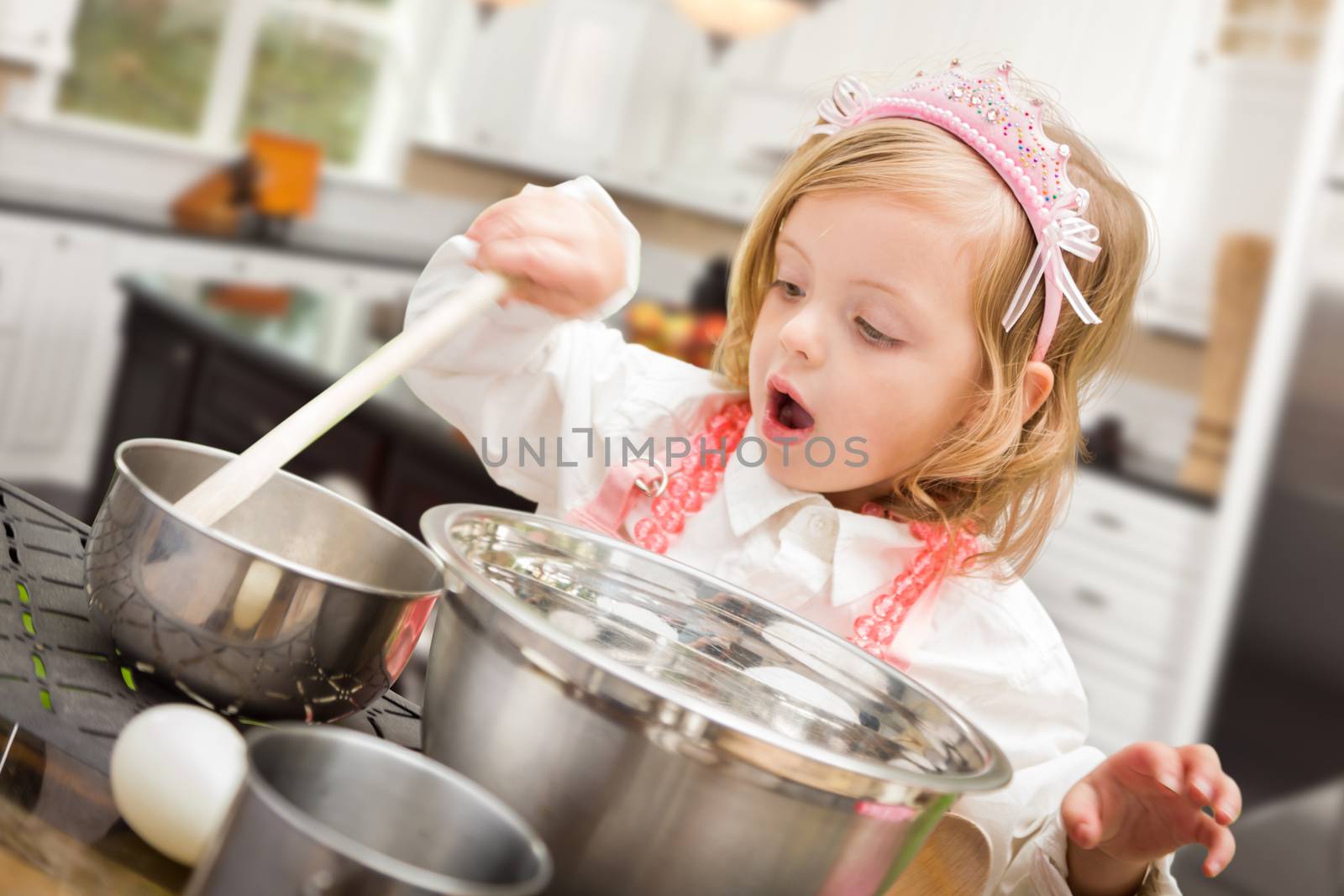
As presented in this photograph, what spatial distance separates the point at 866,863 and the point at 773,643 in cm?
17

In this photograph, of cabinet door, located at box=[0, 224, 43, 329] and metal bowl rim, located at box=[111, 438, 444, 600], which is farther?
cabinet door, located at box=[0, 224, 43, 329]

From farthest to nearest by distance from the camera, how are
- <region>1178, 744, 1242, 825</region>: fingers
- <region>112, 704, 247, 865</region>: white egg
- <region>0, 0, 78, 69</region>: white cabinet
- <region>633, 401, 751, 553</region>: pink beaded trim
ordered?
1. <region>0, 0, 78, 69</region>: white cabinet
2. <region>633, 401, 751, 553</region>: pink beaded trim
3. <region>1178, 744, 1242, 825</region>: fingers
4. <region>112, 704, 247, 865</region>: white egg

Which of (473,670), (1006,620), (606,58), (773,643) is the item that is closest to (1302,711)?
(1006,620)

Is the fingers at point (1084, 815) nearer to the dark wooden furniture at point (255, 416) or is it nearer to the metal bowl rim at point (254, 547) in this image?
the metal bowl rim at point (254, 547)

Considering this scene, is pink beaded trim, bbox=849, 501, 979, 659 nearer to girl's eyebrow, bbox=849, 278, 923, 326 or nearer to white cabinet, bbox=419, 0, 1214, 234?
girl's eyebrow, bbox=849, 278, 923, 326

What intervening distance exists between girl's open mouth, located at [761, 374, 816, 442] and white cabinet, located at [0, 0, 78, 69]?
356 centimetres

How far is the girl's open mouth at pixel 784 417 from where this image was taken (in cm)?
85

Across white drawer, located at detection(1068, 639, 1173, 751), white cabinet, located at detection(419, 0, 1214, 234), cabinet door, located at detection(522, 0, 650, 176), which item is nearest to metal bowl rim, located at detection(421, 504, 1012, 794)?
white drawer, located at detection(1068, 639, 1173, 751)

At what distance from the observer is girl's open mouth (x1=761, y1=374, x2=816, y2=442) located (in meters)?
0.85

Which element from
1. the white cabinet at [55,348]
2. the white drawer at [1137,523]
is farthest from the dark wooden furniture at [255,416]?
the white drawer at [1137,523]

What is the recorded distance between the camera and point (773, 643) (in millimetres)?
622

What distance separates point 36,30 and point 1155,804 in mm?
3929

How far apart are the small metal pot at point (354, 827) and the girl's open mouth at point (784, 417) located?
484 mm

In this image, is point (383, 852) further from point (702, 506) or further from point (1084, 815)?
point (702, 506)
